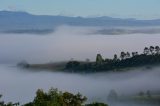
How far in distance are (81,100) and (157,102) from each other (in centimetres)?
11758

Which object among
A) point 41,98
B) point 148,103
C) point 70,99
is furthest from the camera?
point 148,103

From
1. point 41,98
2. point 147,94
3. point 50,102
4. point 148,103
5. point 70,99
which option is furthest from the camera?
point 147,94

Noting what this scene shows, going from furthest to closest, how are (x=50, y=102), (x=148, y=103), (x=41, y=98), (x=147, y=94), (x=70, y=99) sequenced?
(x=147, y=94) < (x=148, y=103) < (x=70, y=99) < (x=41, y=98) < (x=50, y=102)

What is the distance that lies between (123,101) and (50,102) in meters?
134

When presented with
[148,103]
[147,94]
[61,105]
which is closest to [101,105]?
[61,105]

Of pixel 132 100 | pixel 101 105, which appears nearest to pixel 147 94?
pixel 132 100

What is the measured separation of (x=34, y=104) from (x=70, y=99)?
7.64 m

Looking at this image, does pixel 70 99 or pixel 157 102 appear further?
pixel 157 102

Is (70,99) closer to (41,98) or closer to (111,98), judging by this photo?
(41,98)

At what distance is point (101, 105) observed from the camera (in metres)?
66.8

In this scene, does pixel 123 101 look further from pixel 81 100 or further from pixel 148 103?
pixel 81 100

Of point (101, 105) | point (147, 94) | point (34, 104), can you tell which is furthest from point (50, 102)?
point (147, 94)

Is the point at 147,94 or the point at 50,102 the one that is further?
the point at 147,94

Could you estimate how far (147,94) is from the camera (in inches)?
7800
